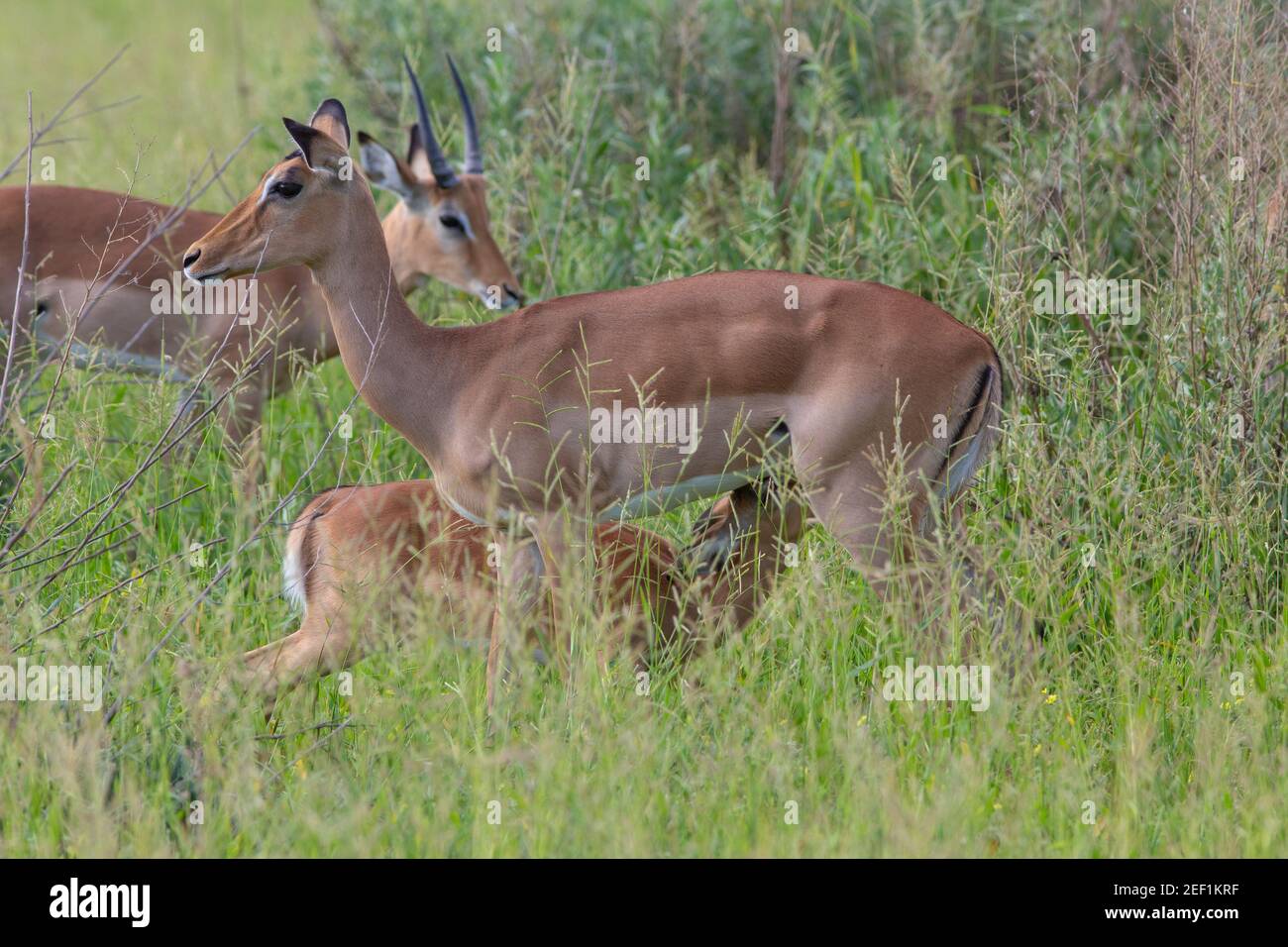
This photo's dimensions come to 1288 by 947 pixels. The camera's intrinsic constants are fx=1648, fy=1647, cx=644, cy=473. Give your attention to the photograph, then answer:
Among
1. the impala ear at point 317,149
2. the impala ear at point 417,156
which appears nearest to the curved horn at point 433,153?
the impala ear at point 417,156

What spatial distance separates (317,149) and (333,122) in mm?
512

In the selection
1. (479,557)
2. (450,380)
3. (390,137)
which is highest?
(390,137)

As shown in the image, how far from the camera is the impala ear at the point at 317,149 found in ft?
13.4

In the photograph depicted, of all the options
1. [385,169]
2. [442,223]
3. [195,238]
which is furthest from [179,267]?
[442,223]

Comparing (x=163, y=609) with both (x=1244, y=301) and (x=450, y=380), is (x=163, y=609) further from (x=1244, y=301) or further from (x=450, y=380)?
(x=1244, y=301)

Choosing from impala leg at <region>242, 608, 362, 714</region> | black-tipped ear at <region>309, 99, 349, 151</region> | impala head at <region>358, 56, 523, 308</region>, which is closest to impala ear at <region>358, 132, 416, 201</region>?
impala head at <region>358, 56, 523, 308</region>

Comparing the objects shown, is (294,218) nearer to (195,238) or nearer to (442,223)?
(195,238)

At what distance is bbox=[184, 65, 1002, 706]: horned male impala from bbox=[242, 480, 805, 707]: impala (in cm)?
18

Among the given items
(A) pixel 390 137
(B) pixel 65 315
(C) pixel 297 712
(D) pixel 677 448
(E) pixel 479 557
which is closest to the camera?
(C) pixel 297 712

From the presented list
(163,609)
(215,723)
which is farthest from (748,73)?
(215,723)

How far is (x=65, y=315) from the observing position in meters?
5.68
